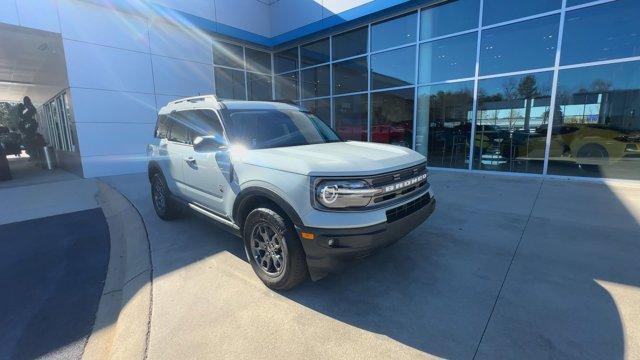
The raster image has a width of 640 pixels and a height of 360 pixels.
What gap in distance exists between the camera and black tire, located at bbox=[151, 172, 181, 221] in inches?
193

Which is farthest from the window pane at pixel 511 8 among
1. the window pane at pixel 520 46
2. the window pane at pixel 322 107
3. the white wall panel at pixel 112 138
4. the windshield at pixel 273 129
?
the white wall panel at pixel 112 138

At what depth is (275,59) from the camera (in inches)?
584

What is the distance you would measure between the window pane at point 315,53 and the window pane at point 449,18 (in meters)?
4.20

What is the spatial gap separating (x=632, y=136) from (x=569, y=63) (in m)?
2.25

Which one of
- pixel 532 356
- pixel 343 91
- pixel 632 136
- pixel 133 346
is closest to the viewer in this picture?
pixel 532 356

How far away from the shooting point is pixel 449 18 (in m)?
9.27

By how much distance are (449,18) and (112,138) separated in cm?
1170

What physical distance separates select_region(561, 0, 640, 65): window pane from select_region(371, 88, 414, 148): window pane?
4209 millimetres

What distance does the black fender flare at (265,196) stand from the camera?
8.71 feet

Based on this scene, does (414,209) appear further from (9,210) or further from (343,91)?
(343,91)

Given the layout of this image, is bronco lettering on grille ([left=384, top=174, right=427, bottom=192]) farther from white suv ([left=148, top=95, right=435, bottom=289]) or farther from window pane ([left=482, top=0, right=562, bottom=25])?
window pane ([left=482, top=0, right=562, bottom=25])

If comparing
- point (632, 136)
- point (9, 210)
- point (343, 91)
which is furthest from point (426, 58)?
point (9, 210)

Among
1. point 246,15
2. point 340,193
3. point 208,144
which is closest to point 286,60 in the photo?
point 246,15

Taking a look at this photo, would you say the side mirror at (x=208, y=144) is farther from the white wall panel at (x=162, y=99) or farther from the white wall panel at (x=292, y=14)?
the white wall panel at (x=292, y=14)
